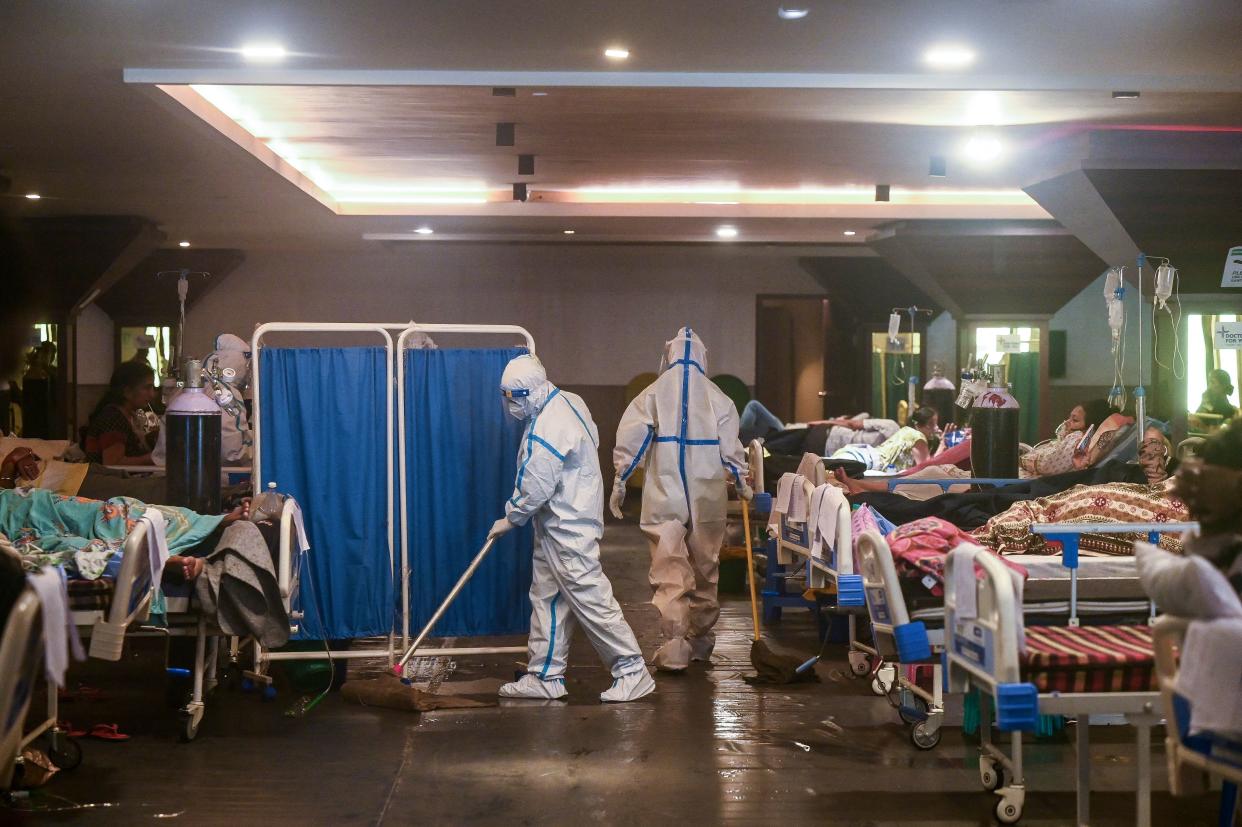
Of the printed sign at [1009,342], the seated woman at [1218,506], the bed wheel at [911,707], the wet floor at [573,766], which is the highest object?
the printed sign at [1009,342]

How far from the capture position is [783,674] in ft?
19.0

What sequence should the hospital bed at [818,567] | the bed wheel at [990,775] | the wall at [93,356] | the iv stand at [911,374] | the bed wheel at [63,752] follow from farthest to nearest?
the wall at [93,356], the iv stand at [911,374], the hospital bed at [818,567], the bed wheel at [63,752], the bed wheel at [990,775]

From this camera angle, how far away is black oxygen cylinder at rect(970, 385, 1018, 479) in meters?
6.98

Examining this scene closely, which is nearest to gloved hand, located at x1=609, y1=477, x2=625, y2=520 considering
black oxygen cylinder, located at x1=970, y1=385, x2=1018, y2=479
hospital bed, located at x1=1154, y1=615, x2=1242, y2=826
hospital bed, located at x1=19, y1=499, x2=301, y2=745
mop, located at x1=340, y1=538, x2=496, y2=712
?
mop, located at x1=340, y1=538, x2=496, y2=712

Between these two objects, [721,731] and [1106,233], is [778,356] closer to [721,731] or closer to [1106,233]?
[1106,233]

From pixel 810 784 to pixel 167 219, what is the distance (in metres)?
9.00

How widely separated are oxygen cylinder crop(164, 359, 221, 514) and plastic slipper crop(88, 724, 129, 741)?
3.43 feet

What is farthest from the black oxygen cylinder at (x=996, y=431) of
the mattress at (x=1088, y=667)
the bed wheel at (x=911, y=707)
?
the mattress at (x=1088, y=667)

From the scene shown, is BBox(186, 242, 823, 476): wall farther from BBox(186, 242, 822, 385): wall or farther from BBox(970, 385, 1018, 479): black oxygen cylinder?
BBox(970, 385, 1018, 479): black oxygen cylinder

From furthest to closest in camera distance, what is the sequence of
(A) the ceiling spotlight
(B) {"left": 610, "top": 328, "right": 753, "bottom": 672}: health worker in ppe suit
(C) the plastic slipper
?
1. (A) the ceiling spotlight
2. (B) {"left": 610, "top": 328, "right": 753, "bottom": 672}: health worker in ppe suit
3. (C) the plastic slipper

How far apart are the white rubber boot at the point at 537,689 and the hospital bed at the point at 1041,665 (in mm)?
2215

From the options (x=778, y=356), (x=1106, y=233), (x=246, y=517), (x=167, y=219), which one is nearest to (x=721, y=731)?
(x=246, y=517)

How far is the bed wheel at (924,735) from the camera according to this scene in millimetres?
4668

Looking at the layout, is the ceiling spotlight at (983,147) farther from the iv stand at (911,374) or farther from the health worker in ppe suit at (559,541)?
the health worker in ppe suit at (559,541)
